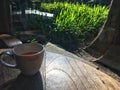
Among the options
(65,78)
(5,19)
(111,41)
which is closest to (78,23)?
(111,41)

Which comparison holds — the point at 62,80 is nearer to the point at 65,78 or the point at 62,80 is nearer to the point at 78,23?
the point at 65,78

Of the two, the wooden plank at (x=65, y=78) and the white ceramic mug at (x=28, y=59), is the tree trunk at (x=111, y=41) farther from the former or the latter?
the white ceramic mug at (x=28, y=59)

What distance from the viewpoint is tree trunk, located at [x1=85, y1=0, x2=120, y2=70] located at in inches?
166

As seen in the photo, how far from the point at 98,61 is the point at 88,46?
0.71 metres

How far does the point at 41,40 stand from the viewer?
5367 millimetres

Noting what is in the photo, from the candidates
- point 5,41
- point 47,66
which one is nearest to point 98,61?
point 5,41

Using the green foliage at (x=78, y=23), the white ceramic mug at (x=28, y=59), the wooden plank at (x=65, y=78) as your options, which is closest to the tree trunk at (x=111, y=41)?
the green foliage at (x=78, y=23)

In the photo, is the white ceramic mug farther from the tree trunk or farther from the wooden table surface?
the tree trunk

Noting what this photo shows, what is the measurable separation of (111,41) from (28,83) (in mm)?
3639

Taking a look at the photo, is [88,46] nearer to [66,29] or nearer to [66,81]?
[66,29]

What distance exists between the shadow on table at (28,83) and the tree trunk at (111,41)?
10.5 ft

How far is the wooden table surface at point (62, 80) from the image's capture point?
3.79ft

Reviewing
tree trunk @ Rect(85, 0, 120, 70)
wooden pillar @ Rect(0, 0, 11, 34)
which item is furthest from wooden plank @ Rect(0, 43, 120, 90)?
tree trunk @ Rect(85, 0, 120, 70)

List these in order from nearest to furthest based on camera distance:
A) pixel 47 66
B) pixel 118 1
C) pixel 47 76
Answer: pixel 47 76 → pixel 47 66 → pixel 118 1
